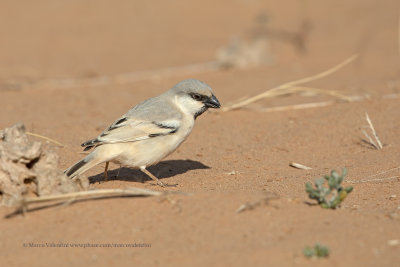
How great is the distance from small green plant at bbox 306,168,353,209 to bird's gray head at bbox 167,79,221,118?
2.29 meters

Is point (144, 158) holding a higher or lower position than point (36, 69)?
lower

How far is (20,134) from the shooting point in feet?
17.3

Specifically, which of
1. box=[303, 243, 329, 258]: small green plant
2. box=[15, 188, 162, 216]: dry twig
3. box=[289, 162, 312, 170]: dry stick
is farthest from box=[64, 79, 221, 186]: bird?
box=[303, 243, 329, 258]: small green plant

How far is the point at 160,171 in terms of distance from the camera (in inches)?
281

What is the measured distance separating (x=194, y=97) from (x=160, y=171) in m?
1.08

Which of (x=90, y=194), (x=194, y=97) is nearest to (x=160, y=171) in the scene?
(x=194, y=97)

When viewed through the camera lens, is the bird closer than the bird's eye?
Yes

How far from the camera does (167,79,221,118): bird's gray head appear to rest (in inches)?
264

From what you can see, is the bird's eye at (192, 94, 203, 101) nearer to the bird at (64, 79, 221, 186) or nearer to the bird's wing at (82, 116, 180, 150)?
the bird at (64, 79, 221, 186)

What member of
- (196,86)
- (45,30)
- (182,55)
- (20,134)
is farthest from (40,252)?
(45,30)

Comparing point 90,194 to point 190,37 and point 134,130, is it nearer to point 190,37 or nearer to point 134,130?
point 134,130

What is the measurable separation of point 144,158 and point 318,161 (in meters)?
2.34

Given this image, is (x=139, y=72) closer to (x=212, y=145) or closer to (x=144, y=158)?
(x=212, y=145)

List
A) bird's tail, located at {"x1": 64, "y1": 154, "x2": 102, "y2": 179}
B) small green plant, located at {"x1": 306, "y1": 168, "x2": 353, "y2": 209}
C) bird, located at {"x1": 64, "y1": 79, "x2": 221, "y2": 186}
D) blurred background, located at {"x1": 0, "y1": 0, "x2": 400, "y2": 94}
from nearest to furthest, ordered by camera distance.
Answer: small green plant, located at {"x1": 306, "y1": 168, "x2": 353, "y2": 209} → bird's tail, located at {"x1": 64, "y1": 154, "x2": 102, "y2": 179} → bird, located at {"x1": 64, "y1": 79, "x2": 221, "y2": 186} → blurred background, located at {"x1": 0, "y1": 0, "x2": 400, "y2": 94}
